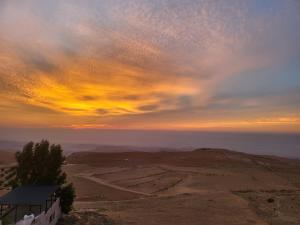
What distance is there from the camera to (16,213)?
73.9ft

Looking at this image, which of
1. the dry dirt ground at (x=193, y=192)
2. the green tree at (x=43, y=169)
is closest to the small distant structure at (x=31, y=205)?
the green tree at (x=43, y=169)

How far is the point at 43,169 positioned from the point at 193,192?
903 inches

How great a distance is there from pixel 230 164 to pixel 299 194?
30.1 meters

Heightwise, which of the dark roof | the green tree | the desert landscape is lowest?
the desert landscape

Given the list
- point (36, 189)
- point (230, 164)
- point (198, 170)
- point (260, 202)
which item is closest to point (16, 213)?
point (36, 189)

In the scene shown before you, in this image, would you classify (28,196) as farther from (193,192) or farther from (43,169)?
(193,192)

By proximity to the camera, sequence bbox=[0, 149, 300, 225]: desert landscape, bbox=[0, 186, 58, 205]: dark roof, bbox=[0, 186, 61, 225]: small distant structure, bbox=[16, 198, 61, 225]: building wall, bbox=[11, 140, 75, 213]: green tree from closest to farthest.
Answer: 1. bbox=[16, 198, 61, 225]: building wall
2. bbox=[0, 186, 61, 225]: small distant structure
3. bbox=[0, 186, 58, 205]: dark roof
4. bbox=[11, 140, 75, 213]: green tree
5. bbox=[0, 149, 300, 225]: desert landscape

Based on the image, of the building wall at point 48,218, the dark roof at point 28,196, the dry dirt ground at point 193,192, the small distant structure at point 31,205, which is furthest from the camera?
the dry dirt ground at point 193,192

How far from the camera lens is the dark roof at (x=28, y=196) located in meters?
22.4

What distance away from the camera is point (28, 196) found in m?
23.3

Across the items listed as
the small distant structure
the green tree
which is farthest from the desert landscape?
the small distant structure

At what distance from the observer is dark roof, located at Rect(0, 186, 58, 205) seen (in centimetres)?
2236

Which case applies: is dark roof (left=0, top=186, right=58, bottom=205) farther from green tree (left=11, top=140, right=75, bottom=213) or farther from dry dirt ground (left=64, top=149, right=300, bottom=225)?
dry dirt ground (left=64, top=149, right=300, bottom=225)

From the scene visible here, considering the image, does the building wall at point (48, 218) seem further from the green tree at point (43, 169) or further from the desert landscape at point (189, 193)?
the green tree at point (43, 169)
